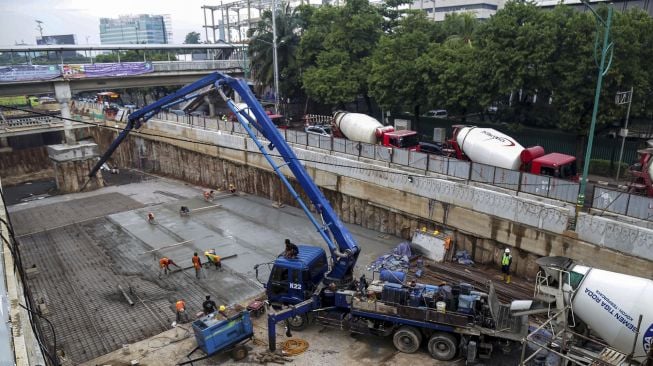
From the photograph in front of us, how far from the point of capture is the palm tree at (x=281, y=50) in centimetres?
4859

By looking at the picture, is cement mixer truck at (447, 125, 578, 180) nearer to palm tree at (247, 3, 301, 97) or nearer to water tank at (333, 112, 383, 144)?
water tank at (333, 112, 383, 144)

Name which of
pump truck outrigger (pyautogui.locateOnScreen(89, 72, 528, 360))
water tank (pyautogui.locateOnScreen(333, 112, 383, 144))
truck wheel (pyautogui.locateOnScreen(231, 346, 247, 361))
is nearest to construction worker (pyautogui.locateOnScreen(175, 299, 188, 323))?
truck wheel (pyautogui.locateOnScreen(231, 346, 247, 361))

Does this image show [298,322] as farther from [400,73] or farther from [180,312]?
[400,73]

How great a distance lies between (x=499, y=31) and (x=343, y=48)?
17162 mm

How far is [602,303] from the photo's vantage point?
1170 cm

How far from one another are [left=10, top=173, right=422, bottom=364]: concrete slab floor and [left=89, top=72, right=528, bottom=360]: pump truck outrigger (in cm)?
86

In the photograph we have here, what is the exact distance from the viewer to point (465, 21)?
3888cm

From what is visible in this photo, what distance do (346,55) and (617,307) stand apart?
1334 inches

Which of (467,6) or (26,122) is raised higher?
(467,6)

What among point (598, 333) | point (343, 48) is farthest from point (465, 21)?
point (598, 333)

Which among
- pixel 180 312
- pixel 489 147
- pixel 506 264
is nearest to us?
pixel 180 312

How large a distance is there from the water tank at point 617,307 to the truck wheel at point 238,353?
9944 mm

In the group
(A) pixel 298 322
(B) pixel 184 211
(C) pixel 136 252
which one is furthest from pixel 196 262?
(B) pixel 184 211

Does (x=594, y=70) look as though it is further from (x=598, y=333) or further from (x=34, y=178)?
(x=34, y=178)
